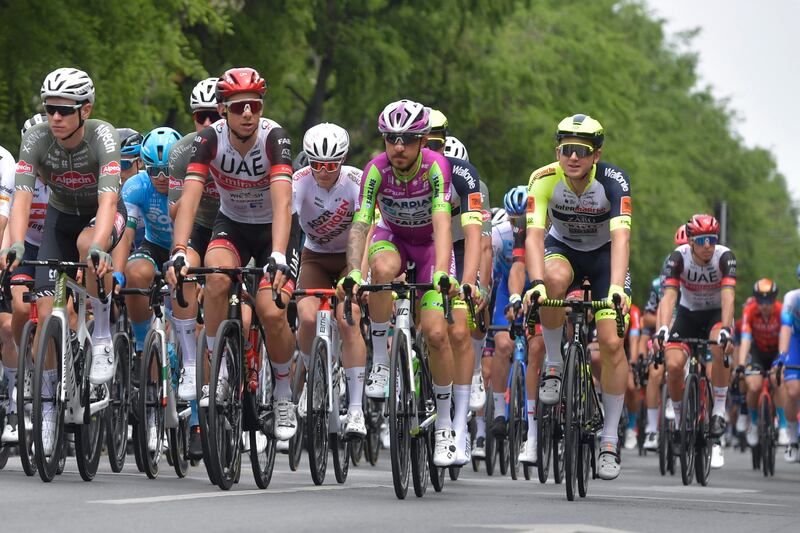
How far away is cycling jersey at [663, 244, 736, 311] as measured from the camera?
55.1 feet

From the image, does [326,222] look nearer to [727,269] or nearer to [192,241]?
[192,241]

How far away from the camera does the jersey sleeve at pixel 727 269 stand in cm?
1659

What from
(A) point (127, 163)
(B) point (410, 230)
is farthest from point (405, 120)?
(A) point (127, 163)

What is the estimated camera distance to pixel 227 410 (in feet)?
34.8

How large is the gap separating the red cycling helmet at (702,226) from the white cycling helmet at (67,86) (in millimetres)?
7033

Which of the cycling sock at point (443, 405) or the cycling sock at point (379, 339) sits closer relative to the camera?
the cycling sock at point (443, 405)

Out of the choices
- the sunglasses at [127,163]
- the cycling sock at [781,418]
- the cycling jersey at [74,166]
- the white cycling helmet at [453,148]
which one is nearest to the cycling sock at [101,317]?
the cycling jersey at [74,166]

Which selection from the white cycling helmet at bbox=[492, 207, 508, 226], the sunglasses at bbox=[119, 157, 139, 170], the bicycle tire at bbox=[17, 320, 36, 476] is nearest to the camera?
the bicycle tire at bbox=[17, 320, 36, 476]

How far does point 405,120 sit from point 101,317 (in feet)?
7.59

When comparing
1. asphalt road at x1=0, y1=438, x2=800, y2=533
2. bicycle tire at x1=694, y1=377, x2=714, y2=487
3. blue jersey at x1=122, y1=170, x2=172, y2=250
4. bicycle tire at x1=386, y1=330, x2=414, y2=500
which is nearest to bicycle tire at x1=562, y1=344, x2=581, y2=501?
asphalt road at x1=0, y1=438, x2=800, y2=533

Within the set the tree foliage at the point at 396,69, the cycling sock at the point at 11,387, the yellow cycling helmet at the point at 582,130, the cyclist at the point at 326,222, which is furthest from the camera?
the tree foliage at the point at 396,69

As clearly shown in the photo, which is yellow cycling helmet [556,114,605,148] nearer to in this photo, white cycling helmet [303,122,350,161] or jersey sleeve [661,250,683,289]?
white cycling helmet [303,122,350,161]

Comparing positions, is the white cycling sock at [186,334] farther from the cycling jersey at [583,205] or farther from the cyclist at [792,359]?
the cyclist at [792,359]

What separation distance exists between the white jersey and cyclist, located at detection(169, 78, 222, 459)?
866 millimetres
